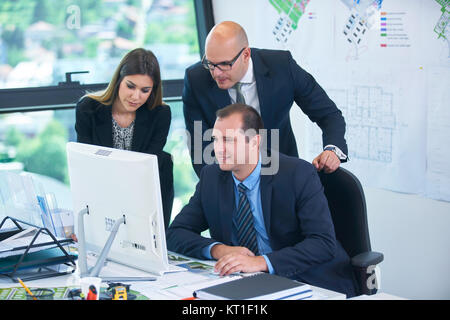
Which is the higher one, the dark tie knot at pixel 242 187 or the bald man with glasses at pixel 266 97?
the bald man with glasses at pixel 266 97

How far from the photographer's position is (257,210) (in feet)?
7.79

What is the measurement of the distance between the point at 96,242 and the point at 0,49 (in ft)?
7.57

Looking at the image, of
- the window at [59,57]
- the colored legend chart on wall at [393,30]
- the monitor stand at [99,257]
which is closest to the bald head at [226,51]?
the monitor stand at [99,257]

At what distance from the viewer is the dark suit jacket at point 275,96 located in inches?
115

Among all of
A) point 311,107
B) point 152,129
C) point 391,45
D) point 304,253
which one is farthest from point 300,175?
point 391,45

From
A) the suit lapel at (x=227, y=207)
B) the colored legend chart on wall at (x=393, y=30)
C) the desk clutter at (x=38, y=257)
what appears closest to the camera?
the desk clutter at (x=38, y=257)

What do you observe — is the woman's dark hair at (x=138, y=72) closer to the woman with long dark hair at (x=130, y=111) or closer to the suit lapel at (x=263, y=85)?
the woman with long dark hair at (x=130, y=111)

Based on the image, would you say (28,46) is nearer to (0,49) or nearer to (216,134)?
(0,49)

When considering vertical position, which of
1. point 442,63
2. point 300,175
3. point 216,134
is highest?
point 442,63

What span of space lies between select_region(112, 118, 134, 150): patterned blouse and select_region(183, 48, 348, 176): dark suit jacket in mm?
326

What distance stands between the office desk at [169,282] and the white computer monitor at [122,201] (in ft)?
0.20

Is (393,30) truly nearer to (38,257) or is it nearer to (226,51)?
(226,51)

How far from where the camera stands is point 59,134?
4.27 meters

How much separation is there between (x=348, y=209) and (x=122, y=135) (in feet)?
4.14
